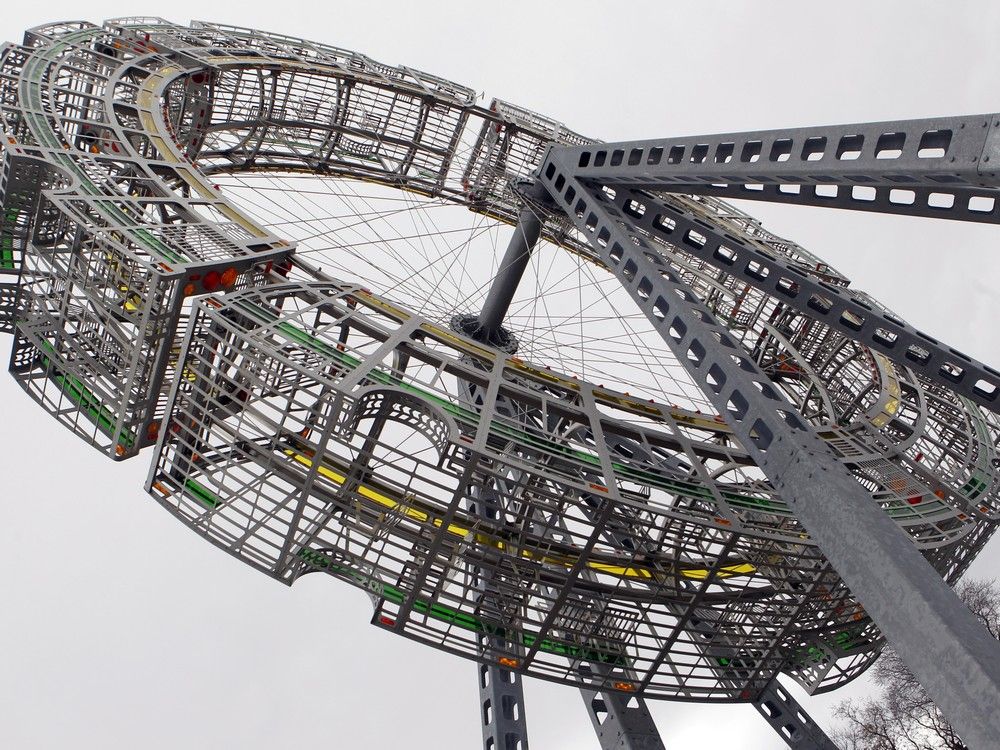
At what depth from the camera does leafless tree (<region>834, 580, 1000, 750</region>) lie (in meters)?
50.3

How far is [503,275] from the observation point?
3475 cm

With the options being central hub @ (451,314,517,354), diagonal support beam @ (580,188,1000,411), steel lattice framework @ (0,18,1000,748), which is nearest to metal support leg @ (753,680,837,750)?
steel lattice framework @ (0,18,1000,748)

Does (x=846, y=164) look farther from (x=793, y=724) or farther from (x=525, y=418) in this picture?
(x=793, y=724)

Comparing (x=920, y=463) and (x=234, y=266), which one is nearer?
(x=234, y=266)

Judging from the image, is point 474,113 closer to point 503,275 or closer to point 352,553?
point 503,275

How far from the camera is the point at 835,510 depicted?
17.1 m

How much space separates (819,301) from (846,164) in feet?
28.2

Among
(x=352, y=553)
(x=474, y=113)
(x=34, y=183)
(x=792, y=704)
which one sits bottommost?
(x=792, y=704)

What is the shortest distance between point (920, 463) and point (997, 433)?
836 centimetres

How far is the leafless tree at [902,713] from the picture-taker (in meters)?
50.3

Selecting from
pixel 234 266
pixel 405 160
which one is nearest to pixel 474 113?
pixel 405 160

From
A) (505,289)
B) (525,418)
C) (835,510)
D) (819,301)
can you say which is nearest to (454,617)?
(525,418)

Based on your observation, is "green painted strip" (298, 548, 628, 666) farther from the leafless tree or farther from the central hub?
the leafless tree

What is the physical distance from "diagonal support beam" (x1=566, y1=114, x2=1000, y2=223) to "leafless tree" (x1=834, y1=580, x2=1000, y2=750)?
1380 inches
